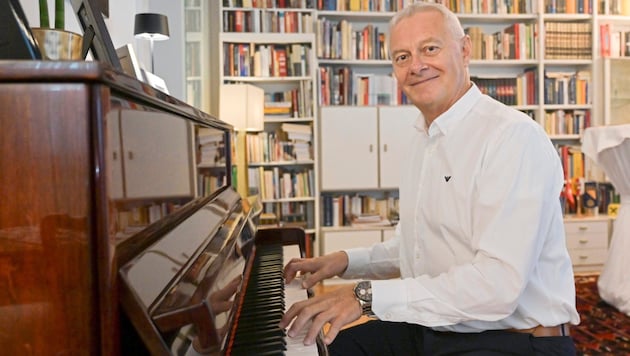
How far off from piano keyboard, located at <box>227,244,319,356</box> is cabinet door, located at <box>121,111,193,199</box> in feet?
0.88

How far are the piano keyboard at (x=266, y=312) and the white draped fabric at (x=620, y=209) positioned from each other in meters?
2.58

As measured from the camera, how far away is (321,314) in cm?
95

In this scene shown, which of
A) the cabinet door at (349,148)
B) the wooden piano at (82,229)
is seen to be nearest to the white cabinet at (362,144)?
the cabinet door at (349,148)

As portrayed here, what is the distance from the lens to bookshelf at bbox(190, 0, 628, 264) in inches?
181

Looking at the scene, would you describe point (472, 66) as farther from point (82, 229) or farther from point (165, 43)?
point (82, 229)

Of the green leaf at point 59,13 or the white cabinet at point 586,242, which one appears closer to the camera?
the green leaf at point 59,13

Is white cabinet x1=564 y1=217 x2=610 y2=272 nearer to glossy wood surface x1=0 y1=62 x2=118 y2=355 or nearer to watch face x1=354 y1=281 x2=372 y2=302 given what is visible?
watch face x1=354 y1=281 x2=372 y2=302

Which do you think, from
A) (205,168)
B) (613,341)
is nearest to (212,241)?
(205,168)

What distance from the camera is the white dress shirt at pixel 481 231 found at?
3.67 feet

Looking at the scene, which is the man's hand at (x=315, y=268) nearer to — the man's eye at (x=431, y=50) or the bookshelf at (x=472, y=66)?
the man's eye at (x=431, y=50)

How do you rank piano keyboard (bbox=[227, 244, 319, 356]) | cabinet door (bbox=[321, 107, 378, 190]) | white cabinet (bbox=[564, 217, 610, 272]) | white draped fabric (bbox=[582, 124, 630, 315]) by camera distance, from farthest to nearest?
white cabinet (bbox=[564, 217, 610, 272]) → cabinet door (bbox=[321, 107, 378, 190]) → white draped fabric (bbox=[582, 124, 630, 315]) → piano keyboard (bbox=[227, 244, 319, 356])

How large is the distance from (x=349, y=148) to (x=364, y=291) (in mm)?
3570

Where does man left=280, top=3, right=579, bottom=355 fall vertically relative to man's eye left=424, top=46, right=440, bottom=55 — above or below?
below

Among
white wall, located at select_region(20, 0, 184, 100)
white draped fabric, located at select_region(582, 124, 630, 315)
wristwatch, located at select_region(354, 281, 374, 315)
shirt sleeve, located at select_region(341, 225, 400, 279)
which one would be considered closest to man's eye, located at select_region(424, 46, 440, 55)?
shirt sleeve, located at select_region(341, 225, 400, 279)
